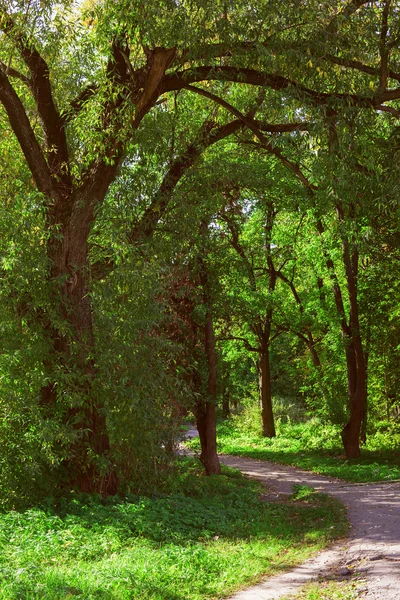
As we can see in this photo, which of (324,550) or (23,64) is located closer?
(324,550)

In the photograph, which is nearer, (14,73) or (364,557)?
(364,557)

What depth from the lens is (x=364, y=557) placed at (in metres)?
7.91

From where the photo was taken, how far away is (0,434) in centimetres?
1000

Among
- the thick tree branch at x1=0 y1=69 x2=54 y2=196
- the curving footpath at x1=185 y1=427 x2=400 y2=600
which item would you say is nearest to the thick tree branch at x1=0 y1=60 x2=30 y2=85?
the thick tree branch at x1=0 y1=69 x2=54 y2=196

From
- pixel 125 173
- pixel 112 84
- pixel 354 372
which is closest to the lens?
pixel 112 84

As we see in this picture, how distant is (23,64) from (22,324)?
5172 mm

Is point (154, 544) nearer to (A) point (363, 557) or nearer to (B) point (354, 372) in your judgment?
(A) point (363, 557)

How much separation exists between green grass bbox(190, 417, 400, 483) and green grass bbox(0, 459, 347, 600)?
6313 millimetres

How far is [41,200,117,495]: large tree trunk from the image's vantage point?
10344mm

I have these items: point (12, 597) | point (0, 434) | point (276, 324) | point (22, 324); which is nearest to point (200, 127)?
point (22, 324)

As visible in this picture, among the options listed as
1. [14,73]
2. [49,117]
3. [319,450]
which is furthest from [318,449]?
[14,73]

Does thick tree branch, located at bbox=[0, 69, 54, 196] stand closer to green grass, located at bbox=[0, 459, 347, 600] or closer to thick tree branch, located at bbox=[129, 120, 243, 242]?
thick tree branch, located at bbox=[129, 120, 243, 242]

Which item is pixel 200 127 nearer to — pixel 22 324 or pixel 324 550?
pixel 22 324

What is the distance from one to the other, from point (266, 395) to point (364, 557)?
2141cm
